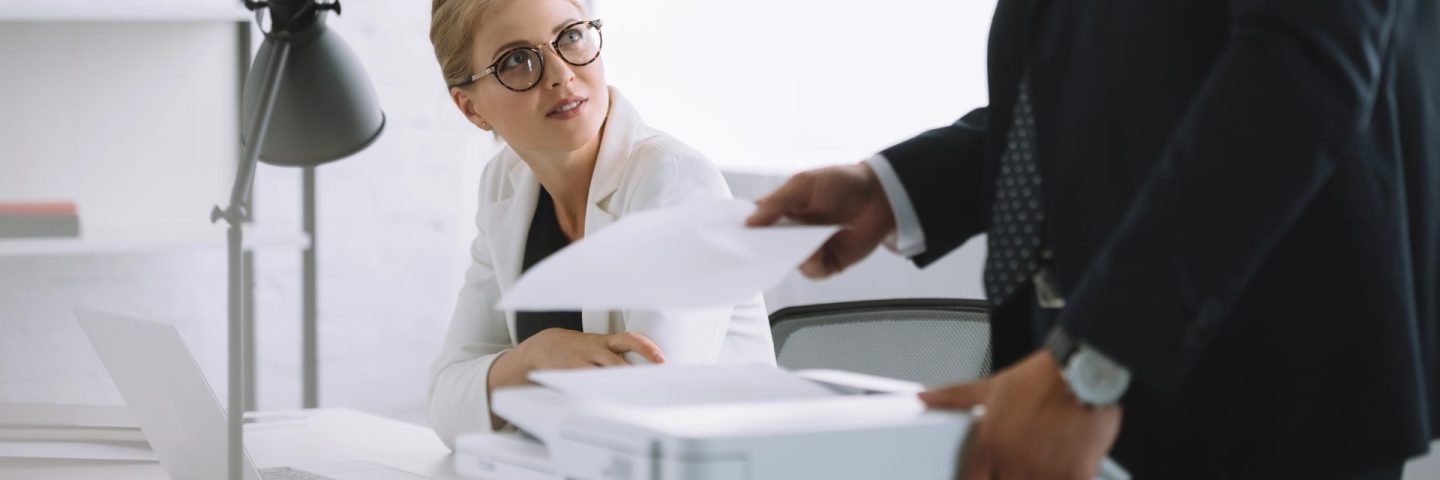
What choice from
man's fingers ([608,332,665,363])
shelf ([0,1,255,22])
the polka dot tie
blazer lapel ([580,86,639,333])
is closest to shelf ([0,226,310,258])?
shelf ([0,1,255,22])

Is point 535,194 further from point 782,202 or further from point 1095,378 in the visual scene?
point 1095,378

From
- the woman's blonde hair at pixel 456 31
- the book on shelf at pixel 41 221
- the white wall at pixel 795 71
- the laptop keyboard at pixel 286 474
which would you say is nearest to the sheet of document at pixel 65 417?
the laptop keyboard at pixel 286 474

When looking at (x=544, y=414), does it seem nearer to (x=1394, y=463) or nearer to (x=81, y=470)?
(x=1394, y=463)

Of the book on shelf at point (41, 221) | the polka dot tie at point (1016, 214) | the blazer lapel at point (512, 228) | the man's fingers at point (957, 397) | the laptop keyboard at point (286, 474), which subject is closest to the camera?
the man's fingers at point (957, 397)

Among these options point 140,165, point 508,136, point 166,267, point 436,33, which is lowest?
point 166,267

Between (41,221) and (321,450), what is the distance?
948 millimetres

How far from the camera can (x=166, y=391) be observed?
3.98 ft

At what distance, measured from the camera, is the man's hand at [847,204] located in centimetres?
101

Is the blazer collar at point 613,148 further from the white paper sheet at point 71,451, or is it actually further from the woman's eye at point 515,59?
the white paper sheet at point 71,451

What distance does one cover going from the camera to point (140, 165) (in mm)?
2658

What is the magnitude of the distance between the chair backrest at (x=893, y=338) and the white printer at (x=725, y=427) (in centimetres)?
79

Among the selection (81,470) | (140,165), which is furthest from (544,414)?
(140,165)

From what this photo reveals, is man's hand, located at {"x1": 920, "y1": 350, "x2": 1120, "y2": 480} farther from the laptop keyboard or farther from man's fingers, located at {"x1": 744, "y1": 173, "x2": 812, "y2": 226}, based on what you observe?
the laptop keyboard

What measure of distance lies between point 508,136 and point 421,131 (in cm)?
124
